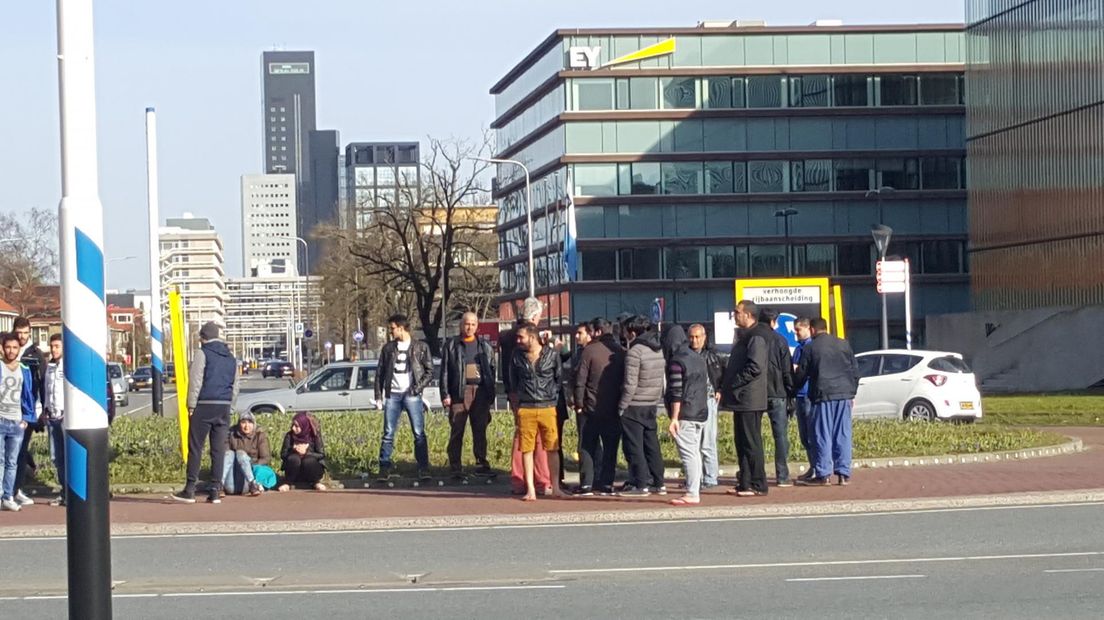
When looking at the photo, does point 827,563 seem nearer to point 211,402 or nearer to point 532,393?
point 532,393

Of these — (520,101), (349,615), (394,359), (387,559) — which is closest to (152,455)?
(394,359)

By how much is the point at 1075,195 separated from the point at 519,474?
138 ft

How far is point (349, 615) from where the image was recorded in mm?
9039

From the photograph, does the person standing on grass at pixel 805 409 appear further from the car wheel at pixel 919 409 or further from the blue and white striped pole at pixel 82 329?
the blue and white striped pole at pixel 82 329

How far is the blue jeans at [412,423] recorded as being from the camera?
675 inches

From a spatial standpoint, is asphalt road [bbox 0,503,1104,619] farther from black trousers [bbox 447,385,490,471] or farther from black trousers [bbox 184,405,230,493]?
black trousers [bbox 447,385,490,471]

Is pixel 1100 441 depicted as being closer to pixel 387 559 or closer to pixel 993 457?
pixel 993 457

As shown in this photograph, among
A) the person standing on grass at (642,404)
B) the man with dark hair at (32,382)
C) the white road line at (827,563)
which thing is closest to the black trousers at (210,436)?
the man with dark hair at (32,382)

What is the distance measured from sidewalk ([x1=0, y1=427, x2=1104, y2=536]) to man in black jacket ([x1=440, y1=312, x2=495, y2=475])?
80cm

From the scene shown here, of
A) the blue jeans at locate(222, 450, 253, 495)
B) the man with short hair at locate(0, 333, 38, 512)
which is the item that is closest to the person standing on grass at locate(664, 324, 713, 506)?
the blue jeans at locate(222, 450, 253, 495)

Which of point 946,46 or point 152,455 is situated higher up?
point 946,46

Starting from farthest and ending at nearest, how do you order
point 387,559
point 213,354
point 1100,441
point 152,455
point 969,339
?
point 969,339 < point 1100,441 < point 152,455 < point 213,354 < point 387,559

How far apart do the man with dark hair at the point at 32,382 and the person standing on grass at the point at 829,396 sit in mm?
8179

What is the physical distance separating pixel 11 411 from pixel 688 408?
6.90 metres
